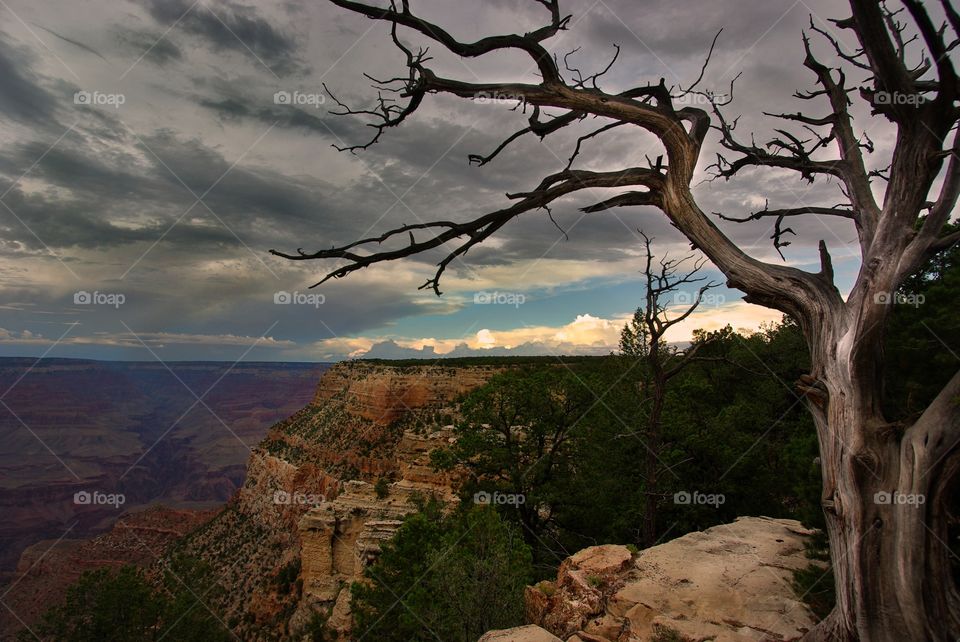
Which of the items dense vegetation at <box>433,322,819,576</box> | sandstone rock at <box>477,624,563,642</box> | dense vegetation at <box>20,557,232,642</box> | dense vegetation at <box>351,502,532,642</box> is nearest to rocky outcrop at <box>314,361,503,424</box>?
dense vegetation at <box>20,557,232,642</box>

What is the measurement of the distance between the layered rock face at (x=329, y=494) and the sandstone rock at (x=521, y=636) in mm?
15213

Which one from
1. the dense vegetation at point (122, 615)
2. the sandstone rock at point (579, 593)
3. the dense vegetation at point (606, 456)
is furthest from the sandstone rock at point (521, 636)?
the dense vegetation at point (122, 615)

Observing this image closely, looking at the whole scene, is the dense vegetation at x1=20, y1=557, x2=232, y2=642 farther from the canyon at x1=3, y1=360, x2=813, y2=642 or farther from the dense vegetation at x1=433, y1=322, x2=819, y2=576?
the dense vegetation at x1=433, y1=322, x2=819, y2=576

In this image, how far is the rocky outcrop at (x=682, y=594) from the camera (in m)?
5.75

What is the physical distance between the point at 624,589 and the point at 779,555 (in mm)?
3015

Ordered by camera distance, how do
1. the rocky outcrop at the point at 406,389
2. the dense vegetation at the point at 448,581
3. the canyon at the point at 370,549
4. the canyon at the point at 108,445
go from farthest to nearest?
the canyon at the point at 108,445
the rocky outcrop at the point at 406,389
the dense vegetation at the point at 448,581
the canyon at the point at 370,549

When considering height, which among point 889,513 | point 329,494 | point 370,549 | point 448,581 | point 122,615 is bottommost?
point 122,615

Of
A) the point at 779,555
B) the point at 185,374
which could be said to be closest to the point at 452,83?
the point at 779,555

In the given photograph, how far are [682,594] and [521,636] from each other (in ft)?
8.27

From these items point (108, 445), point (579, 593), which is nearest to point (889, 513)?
point (579, 593)

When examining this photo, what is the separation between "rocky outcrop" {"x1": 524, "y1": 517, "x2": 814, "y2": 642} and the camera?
226 inches

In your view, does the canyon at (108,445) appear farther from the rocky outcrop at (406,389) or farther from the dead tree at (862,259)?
the dead tree at (862,259)

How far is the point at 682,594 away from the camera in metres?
6.57

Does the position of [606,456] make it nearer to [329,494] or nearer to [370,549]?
[370,549]
